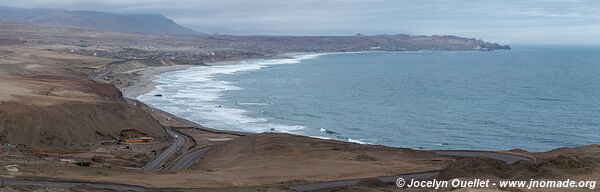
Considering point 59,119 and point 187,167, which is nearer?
point 187,167

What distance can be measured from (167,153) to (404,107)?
53737 millimetres

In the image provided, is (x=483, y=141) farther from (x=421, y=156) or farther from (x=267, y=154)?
(x=267, y=154)

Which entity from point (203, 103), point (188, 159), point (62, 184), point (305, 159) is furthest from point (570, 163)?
point (203, 103)

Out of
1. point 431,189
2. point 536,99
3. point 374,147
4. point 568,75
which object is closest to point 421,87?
point 536,99

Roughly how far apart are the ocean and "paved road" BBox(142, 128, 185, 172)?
1248cm

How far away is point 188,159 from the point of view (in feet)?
184

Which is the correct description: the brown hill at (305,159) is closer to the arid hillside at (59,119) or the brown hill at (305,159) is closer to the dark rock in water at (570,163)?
the dark rock in water at (570,163)

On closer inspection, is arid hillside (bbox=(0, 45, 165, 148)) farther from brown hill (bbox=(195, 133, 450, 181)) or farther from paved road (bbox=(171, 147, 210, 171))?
brown hill (bbox=(195, 133, 450, 181))

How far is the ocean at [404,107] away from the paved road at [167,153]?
40.9ft

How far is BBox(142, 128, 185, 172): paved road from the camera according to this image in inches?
2045

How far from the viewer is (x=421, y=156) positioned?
177 feet

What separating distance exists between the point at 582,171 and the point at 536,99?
2959 inches

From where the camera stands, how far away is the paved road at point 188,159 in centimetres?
5222

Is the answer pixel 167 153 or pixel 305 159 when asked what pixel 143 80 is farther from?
pixel 305 159
